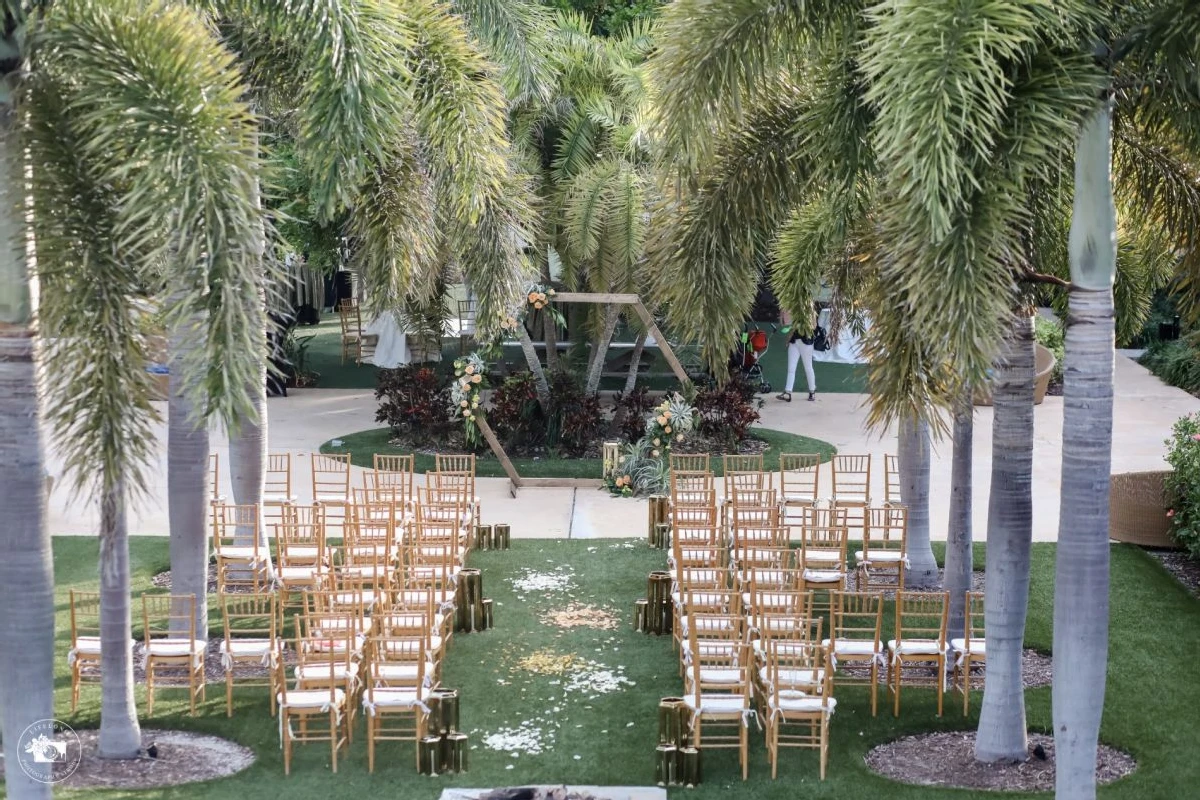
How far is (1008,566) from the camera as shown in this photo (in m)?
9.95

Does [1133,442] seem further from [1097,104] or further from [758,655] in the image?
[1097,104]

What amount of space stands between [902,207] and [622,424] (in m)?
13.8

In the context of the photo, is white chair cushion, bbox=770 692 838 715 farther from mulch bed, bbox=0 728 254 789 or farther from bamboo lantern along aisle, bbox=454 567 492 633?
bamboo lantern along aisle, bbox=454 567 492 633

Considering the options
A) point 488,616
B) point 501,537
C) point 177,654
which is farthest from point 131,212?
point 501,537

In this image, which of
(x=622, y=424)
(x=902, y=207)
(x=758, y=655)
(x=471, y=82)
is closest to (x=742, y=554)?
(x=758, y=655)

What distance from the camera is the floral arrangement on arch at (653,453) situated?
62.1 feet

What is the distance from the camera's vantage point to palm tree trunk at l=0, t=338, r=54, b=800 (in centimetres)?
774

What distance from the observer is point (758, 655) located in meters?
10.7

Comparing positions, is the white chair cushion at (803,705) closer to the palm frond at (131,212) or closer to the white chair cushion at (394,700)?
the white chair cushion at (394,700)

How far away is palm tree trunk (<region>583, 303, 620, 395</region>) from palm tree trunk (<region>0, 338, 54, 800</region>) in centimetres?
1320

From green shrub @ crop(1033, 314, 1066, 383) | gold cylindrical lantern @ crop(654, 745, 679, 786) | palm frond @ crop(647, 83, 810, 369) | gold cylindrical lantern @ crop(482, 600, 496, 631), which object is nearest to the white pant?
green shrub @ crop(1033, 314, 1066, 383)

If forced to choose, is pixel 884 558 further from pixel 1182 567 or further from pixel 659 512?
pixel 1182 567

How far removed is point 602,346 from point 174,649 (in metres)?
11.2

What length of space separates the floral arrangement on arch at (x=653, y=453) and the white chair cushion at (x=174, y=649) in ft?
28.4
